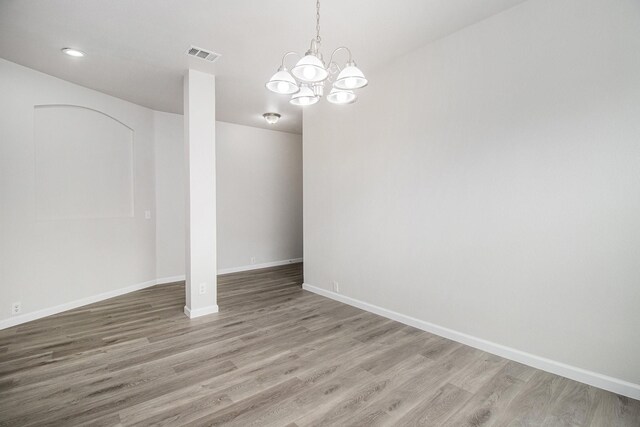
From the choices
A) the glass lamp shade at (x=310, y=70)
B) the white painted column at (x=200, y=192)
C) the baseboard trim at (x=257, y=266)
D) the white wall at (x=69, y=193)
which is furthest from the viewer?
the baseboard trim at (x=257, y=266)

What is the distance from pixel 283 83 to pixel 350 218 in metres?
2.36

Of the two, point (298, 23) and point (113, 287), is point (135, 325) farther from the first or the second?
point (298, 23)

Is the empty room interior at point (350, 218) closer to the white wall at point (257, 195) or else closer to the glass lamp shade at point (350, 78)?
the glass lamp shade at point (350, 78)

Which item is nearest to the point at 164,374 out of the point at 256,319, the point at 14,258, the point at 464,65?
the point at 256,319

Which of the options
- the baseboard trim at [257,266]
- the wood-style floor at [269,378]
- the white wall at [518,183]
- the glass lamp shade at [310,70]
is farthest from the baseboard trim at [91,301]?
the glass lamp shade at [310,70]

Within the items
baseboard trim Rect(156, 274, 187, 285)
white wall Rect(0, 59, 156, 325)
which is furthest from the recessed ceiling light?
baseboard trim Rect(156, 274, 187, 285)

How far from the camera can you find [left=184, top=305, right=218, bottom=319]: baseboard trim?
3697mm

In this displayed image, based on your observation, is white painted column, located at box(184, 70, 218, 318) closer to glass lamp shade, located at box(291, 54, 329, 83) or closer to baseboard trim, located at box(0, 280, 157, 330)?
baseboard trim, located at box(0, 280, 157, 330)

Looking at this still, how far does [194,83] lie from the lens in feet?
12.1

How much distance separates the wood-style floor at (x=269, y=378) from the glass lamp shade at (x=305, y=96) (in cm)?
217

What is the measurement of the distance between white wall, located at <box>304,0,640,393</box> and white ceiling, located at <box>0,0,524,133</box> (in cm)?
44

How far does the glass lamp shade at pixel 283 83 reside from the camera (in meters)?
2.05

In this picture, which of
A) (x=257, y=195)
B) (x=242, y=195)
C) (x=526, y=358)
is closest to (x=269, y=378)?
(x=526, y=358)

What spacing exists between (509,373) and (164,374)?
2754 mm
